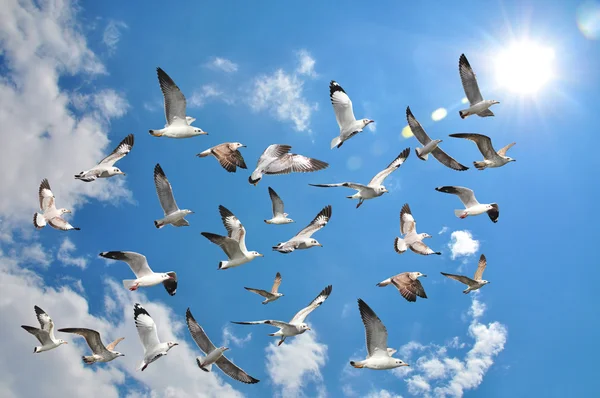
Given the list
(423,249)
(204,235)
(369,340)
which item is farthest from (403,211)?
(204,235)

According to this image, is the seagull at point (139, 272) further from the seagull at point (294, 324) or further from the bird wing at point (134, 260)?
the seagull at point (294, 324)

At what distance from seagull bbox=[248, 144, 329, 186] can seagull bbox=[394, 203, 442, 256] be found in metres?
3.66

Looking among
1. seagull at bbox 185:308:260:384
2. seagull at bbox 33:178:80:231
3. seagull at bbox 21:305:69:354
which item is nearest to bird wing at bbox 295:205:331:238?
seagull at bbox 185:308:260:384

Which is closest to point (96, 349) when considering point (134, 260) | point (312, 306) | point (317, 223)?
point (134, 260)

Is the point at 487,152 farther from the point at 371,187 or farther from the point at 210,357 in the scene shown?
the point at 210,357

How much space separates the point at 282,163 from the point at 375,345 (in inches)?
244

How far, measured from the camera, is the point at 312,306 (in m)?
19.0

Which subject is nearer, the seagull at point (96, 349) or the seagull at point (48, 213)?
the seagull at point (96, 349)

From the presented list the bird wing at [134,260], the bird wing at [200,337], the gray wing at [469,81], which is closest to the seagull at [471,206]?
the gray wing at [469,81]

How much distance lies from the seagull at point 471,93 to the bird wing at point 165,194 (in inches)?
378

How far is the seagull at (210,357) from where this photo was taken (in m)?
17.0

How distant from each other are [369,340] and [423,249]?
392 cm

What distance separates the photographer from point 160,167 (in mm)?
18484

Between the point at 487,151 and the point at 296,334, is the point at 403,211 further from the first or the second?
the point at 296,334
